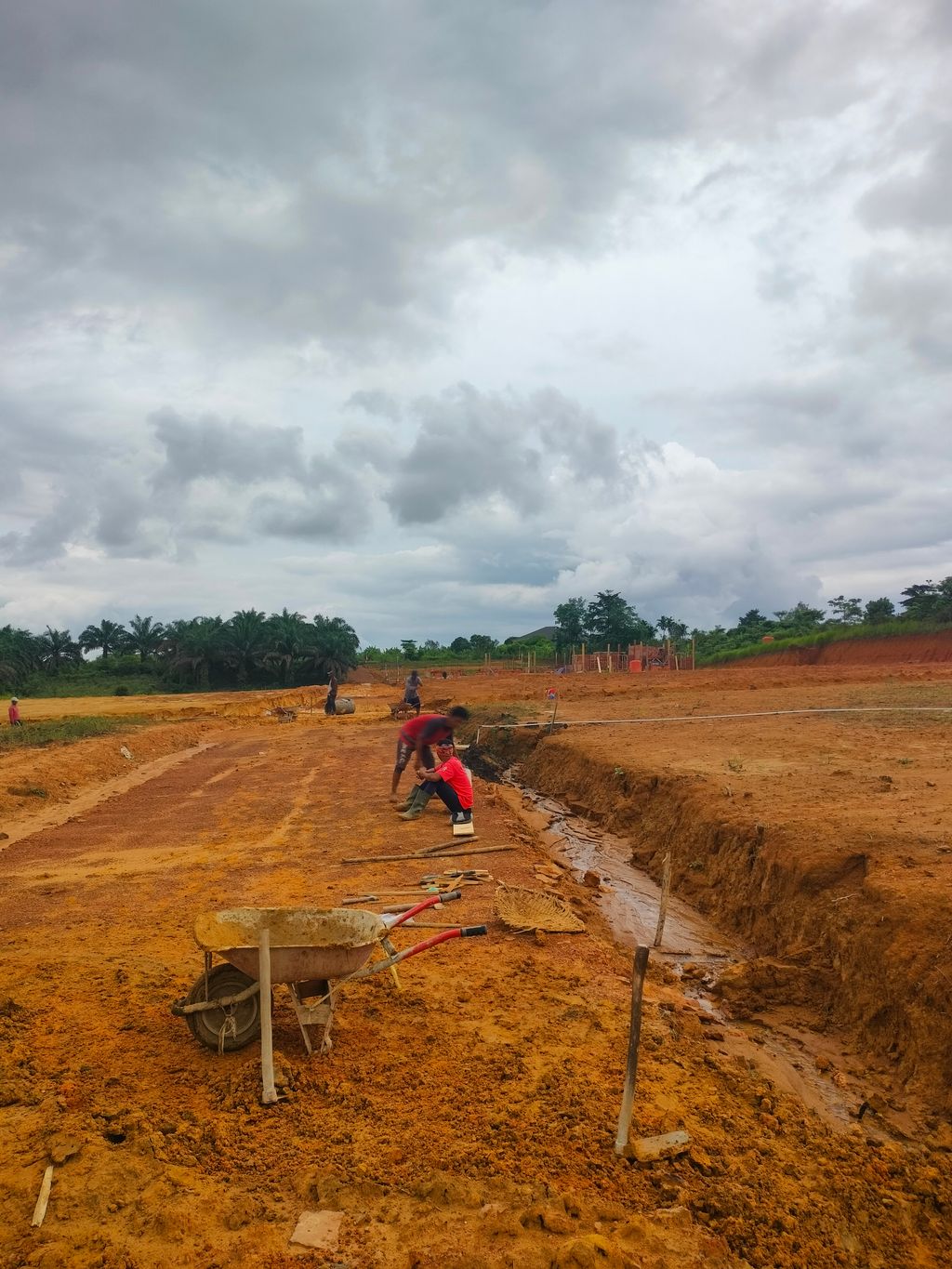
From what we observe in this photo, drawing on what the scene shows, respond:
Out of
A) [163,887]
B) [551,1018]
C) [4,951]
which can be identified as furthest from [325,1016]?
[163,887]

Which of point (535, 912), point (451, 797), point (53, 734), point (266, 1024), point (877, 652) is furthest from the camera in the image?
point (877, 652)

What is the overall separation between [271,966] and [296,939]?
0.41m

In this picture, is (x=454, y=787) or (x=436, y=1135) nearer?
(x=436, y=1135)

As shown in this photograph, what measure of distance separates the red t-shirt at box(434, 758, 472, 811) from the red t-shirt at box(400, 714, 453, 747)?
572 mm

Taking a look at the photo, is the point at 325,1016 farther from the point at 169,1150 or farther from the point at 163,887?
the point at 163,887

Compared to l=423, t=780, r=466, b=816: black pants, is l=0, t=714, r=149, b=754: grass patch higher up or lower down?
higher up

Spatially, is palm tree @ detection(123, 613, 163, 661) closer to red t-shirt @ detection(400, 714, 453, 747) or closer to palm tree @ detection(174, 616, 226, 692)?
palm tree @ detection(174, 616, 226, 692)

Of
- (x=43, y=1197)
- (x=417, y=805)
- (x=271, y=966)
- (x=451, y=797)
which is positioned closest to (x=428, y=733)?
(x=451, y=797)

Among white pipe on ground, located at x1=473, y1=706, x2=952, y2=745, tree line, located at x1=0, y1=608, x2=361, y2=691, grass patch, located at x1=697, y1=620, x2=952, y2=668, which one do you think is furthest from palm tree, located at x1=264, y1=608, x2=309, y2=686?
white pipe on ground, located at x1=473, y1=706, x2=952, y2=745

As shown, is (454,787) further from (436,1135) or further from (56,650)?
(56,650)

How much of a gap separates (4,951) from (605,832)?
8.69m

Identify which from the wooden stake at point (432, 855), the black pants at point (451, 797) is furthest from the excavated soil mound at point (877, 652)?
the wooden stake at point (432, 855)

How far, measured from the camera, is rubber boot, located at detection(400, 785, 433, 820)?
1127 centimetres

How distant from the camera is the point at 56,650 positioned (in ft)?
215
